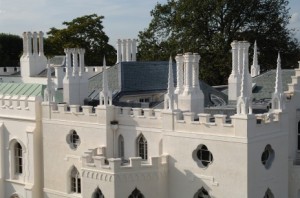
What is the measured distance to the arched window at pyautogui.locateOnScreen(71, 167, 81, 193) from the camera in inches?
1211

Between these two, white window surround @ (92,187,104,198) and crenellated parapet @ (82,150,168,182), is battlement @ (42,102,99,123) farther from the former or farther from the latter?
white window surround @ (92,187,104,198)

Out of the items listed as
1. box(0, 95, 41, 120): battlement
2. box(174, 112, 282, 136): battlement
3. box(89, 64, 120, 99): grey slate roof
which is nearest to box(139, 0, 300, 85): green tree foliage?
box(89, 64, 120, 99): grey slate roof

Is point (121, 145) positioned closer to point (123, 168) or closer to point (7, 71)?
point (123, 168)

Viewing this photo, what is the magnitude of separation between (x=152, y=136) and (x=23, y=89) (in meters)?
11.6

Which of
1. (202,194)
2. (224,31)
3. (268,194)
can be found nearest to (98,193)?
(202,194)

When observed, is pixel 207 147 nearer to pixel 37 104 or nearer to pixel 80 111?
pixel 80 111

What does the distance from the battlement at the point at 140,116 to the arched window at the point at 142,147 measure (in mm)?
807

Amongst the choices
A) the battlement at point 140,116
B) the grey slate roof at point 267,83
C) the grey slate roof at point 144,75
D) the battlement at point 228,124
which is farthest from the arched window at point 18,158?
the grey slate roof at point 267,83

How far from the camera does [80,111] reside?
1221 inches

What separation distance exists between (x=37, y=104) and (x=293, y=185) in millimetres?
14799

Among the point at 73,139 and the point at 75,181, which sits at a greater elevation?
the point at 73,139

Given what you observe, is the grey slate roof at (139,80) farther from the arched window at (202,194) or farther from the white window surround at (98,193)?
the white window surround at (98,193)

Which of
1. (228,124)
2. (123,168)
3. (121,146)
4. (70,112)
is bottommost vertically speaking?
(123,168)

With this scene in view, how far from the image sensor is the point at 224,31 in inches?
2105
